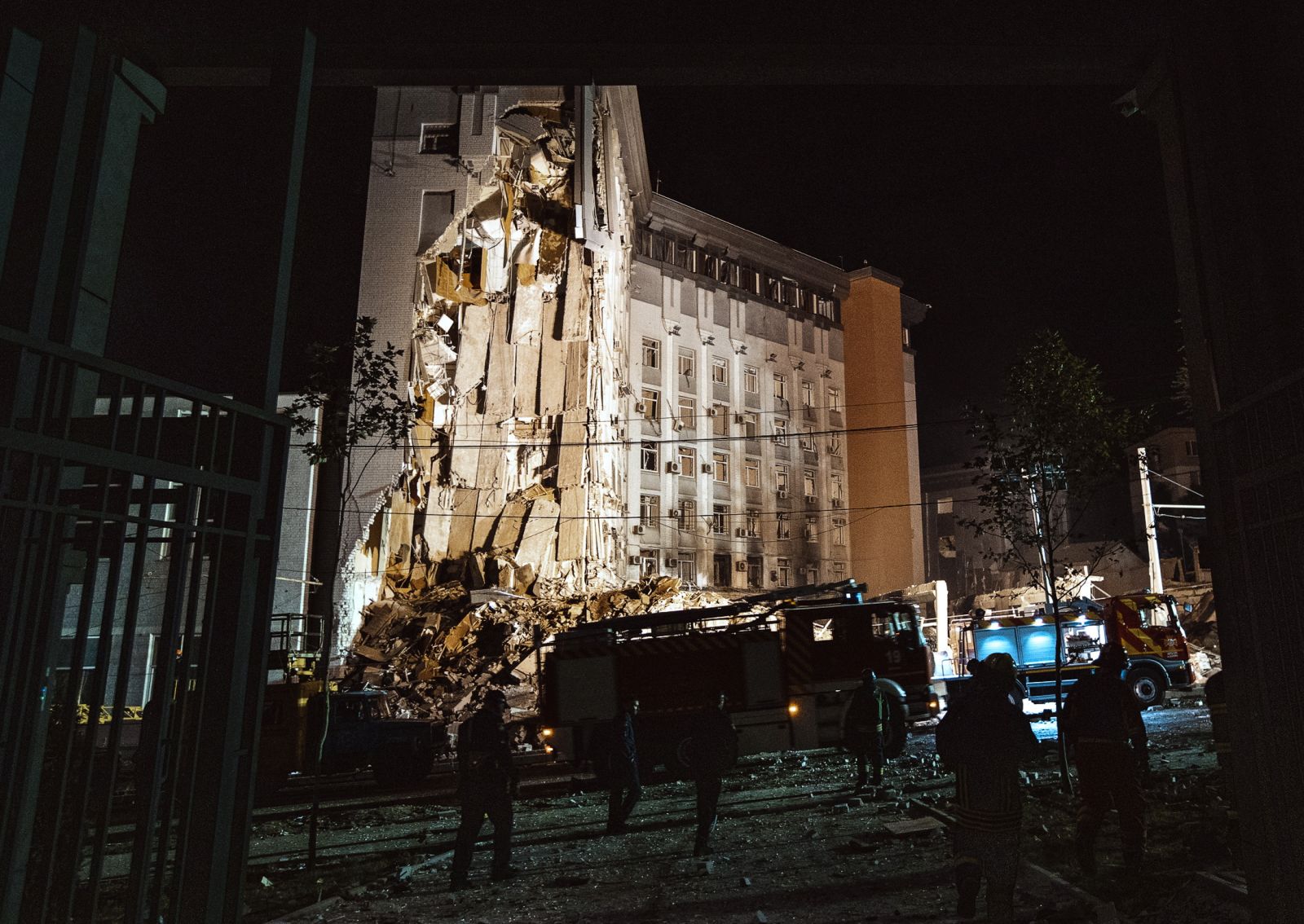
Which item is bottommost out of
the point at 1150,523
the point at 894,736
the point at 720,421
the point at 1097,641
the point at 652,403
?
the point at 894,736

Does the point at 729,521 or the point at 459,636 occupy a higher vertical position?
the point at 729,521

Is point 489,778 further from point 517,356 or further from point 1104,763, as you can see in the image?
point 517,356

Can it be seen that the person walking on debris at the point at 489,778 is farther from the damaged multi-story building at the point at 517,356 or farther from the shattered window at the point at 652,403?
the shattered window at the point at 652,403

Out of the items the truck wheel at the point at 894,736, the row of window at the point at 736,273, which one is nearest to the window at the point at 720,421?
the row of window at the point at 736,273

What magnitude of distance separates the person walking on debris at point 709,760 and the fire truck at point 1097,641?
11465 millimetres

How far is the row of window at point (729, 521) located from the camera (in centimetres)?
4084

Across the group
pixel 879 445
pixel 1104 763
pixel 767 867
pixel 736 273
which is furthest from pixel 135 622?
pixel 879 445

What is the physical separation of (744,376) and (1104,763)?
40558 millimetres

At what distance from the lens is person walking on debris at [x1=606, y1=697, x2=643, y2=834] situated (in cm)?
1062

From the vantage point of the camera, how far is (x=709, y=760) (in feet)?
32.2

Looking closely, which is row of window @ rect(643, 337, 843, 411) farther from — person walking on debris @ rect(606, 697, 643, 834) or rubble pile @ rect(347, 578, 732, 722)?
person walking on debris @ rect(606, 697, 643, 834)

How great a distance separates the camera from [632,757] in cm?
1071

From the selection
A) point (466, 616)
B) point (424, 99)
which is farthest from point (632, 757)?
point (424, 99)

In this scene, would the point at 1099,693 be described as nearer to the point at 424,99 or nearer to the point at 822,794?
the point at 822,794
